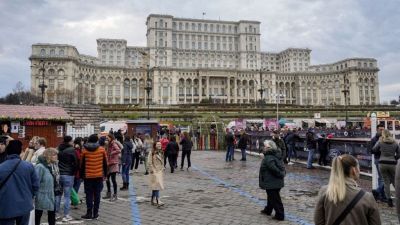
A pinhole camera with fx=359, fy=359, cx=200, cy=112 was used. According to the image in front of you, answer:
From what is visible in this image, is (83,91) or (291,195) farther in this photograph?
(83,91)

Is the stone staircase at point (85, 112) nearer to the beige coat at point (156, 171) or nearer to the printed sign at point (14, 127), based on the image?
the printed sign at point (14, 127)

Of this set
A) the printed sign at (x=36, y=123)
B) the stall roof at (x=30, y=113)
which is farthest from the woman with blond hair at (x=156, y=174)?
the printed sign at (x=36, y=123)

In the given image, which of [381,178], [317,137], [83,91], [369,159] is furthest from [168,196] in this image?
[83,91]

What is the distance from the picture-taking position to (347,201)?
371 centimetres

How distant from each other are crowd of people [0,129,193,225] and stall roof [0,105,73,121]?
1258 cm

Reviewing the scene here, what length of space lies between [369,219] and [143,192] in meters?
9.84

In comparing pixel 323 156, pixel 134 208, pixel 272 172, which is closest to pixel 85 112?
pixel 323 156

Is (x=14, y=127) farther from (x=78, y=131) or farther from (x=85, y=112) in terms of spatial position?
(x=85, y=112)

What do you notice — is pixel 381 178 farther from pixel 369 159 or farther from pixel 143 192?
pixel 143 192

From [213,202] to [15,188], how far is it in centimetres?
620

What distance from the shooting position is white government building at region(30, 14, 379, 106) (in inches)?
4973

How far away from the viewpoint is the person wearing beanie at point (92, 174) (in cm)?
905

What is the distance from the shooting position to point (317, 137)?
61.3ft

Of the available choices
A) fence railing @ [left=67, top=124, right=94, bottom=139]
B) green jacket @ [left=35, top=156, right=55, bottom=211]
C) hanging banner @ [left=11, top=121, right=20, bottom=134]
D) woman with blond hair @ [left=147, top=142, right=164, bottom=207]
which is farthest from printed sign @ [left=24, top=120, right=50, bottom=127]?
green jacket @ [left=35, top=156, right=55, bottom=211]
